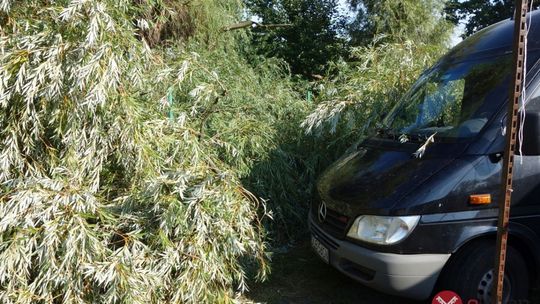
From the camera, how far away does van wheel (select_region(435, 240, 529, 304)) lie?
327 cm

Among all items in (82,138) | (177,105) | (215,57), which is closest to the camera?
(82,138)

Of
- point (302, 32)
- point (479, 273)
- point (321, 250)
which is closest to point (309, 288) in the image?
point (321, 250)

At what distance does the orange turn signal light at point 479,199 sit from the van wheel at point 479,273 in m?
0.30

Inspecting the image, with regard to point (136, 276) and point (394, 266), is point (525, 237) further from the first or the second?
point (136, 276)

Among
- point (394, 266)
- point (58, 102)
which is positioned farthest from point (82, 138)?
point (394, 266)

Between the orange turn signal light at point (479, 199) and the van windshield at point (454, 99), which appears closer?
the orange turn signal light at point (479, 199)

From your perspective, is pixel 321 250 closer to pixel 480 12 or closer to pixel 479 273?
pixel 479 273

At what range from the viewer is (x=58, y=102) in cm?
395

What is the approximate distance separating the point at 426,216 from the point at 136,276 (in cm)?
203

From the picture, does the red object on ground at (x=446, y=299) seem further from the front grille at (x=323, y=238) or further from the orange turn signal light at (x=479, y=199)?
the front grille at (x=323, y=238)

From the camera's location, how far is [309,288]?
446 centimetres

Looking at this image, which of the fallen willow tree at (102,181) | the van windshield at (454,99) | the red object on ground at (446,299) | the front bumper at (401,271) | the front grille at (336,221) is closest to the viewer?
the red object on ground at (446,299)

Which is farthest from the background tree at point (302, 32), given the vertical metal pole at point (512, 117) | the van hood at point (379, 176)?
the vertical metal pole at point (512, 117)

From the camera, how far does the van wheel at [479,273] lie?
327 cm
